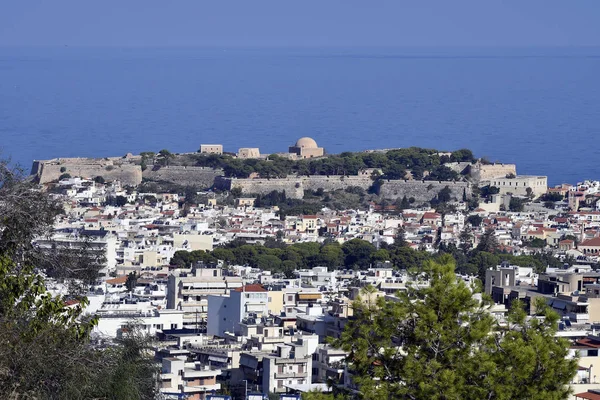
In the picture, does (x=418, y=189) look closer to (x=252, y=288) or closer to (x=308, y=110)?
(x=252, y=288)

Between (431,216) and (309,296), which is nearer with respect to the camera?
(309,296)

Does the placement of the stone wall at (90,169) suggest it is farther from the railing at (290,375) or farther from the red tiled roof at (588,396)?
the red tiled roof at (588,396)

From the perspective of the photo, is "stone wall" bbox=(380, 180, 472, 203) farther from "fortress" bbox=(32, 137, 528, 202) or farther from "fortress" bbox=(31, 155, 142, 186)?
"fortress" bbox=(31, 155, 142, 186)

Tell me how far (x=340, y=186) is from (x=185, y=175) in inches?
195

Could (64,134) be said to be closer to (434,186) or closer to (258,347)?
(434,186)

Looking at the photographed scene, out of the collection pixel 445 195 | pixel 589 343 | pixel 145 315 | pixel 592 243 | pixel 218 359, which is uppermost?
pixel 445 195

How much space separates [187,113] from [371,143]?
913 inches

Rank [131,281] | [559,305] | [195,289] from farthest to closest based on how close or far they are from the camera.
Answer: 1. [131,281]
2. [195,289]
3. [559,305]

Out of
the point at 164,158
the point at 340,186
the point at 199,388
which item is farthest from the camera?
the point at 164,158

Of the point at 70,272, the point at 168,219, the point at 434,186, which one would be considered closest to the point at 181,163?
the point at 434,186

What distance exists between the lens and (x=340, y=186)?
57.0 metres

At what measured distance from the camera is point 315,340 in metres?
20.5

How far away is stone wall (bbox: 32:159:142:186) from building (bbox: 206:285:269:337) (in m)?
31.3

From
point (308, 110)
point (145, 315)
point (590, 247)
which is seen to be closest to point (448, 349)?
point (145, 315)
